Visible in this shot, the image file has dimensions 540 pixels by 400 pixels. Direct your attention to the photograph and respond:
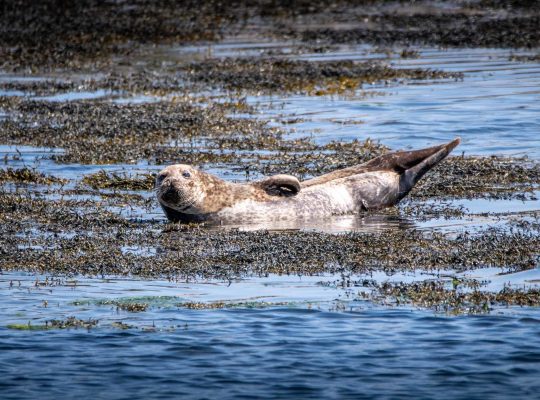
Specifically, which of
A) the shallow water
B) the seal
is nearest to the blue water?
the shallow water

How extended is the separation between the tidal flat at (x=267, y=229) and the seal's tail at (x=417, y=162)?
218 mm

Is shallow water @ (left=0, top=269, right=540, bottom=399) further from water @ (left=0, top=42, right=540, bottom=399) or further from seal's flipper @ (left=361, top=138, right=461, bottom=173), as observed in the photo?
seal's flipper @ (left=361, top=138, right=461, bottom=173)

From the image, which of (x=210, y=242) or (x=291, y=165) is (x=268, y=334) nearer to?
(x=210, y=242)

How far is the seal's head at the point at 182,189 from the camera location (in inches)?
493

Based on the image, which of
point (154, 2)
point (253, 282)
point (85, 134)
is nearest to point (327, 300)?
point (253, 282)

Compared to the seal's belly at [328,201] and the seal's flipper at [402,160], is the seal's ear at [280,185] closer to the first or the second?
the seal's belly at [328,201]

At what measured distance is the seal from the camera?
41.5 feet

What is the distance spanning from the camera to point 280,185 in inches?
505

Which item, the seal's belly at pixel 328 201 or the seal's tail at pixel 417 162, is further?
the seal's tail at pixel 417 162

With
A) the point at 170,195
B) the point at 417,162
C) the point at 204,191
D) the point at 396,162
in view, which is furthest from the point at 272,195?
the point at 417,162

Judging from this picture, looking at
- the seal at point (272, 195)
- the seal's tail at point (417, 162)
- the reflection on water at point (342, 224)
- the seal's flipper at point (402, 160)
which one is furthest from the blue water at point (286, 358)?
the seal's flipper at point (402, 160)

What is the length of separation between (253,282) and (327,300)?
0.83 meters

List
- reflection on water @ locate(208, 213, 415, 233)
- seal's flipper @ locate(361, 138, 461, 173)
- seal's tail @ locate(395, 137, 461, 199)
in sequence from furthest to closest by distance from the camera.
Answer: seal's flipper @ locate(361, 138, 461, 173) → seal's tail @ locate(395, 137, 461, 199) → reflection on water @ locate(208, 213, 415, 233)

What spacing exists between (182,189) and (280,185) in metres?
1.09
